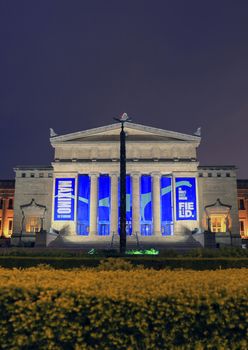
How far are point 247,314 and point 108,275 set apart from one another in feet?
10.3

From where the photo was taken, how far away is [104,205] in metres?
Answer: 56.1

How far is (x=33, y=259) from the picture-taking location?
17.1m

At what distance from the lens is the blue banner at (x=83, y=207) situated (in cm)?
5553

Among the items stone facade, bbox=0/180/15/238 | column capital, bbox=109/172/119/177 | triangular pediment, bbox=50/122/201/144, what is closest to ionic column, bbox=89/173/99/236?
column capital, bbox=109/172/119/177

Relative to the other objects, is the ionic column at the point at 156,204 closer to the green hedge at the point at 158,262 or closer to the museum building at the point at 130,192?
the museum building at the point at 130,192

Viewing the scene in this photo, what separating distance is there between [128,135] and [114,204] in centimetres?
1108

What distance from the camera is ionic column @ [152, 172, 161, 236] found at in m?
55.0

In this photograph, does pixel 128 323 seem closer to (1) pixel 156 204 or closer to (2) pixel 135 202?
(2) pixel 135 202

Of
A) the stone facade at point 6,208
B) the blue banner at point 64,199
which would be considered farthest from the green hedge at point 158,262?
the stone facade at point 6,208

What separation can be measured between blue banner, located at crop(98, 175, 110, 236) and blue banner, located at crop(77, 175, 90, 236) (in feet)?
5.70

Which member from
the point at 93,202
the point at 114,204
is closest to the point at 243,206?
the point at 114,204

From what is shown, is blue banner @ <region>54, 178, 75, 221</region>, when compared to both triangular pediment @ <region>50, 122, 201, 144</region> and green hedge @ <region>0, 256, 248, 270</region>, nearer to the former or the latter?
triangular pediment @ <region>50, 122, 201, 144</region>

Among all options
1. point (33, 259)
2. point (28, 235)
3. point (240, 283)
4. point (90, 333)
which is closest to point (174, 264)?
point (33, 259)

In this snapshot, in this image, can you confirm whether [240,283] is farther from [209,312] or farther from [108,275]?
[108,275]
